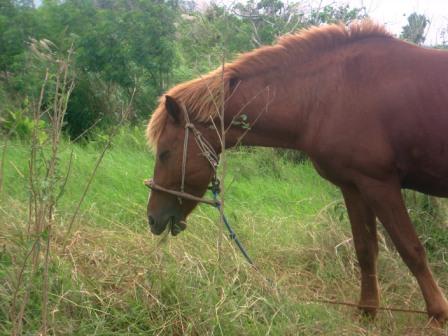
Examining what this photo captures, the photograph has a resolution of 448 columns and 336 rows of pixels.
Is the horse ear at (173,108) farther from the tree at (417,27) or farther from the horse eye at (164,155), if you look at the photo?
the tree at (417,27)

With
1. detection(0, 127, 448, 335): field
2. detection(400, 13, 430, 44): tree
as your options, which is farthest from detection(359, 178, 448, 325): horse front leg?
detection(400, 13, 430, 44): tree

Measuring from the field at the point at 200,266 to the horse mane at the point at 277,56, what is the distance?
2.53ft

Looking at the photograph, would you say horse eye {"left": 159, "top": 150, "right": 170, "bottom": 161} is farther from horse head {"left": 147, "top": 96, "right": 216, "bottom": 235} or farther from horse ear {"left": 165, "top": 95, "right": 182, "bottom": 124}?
horse ear {"left": 165, "top": 95, "right": 182, "bottom": 124}

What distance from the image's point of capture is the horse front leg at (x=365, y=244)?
3.33 meters

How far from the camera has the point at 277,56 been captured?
318 centimetres

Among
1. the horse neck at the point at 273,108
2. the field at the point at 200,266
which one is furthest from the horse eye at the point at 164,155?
the field at the point at 200,266

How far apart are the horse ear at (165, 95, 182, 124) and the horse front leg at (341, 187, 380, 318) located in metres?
1.10

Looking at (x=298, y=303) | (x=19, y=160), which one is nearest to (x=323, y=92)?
(x=298, y=303)

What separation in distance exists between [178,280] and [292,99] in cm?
120

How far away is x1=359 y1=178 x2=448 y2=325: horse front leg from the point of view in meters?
2.96

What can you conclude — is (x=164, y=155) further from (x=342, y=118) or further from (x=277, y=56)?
(x=342, y=118)

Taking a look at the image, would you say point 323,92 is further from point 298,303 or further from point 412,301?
point 412,301

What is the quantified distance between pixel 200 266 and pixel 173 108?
2.97 feet

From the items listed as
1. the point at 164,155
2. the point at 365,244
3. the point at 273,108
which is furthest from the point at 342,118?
the point at 164,155
